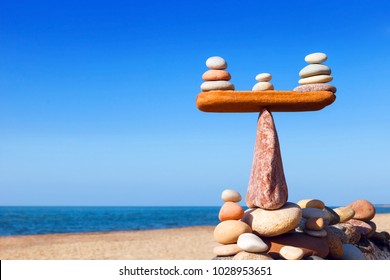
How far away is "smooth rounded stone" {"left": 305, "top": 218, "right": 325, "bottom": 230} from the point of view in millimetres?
7613

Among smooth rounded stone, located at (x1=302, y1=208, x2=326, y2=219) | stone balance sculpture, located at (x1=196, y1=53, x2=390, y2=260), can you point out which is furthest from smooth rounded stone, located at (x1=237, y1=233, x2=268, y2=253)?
smooth rounded stone, located at (x1=302, y1=208, x2=326, y2=219)

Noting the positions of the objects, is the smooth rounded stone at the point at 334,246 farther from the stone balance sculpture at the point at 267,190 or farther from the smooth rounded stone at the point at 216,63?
the smooth rounded stone at the point at 216,63

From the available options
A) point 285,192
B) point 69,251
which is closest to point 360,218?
point 285,192

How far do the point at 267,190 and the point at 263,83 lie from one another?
5.69 feet

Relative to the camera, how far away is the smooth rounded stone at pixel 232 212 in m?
7.39

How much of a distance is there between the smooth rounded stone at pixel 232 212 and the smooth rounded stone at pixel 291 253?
855 mm

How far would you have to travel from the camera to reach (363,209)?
1019 cm

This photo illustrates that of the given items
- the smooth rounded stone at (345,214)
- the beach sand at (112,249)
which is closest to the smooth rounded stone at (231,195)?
the smooth rounded stone at (345,214)

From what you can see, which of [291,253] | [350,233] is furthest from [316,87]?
[350,233]

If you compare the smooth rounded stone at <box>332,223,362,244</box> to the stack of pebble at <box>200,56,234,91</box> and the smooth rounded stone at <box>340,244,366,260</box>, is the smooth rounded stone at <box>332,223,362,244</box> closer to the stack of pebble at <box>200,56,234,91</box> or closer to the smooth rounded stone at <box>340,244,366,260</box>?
the smooth rounded stone at <box>340,244,366,260</box>

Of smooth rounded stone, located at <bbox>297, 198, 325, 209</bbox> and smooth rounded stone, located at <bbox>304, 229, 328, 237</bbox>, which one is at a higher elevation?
smooth rounded stone, located at <bbox>297, 198, 325, 209</bbox>

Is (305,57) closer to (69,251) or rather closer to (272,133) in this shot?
(272,133)

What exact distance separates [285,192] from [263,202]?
1.34 feet

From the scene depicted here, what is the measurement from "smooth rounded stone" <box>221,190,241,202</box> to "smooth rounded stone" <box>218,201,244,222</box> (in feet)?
0.64
